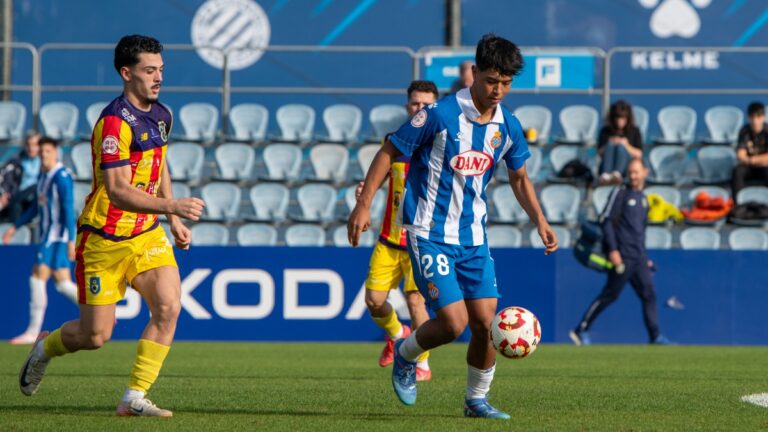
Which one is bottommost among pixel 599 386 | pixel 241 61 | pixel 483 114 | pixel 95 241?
pixel 599 386

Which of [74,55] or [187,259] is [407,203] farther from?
[74,55]

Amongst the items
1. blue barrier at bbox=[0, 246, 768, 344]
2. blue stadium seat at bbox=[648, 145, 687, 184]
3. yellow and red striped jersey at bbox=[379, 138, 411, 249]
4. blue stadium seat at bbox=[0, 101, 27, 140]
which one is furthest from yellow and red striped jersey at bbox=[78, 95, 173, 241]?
blue stadium seat at bbox=[648, 145, 687, 184]

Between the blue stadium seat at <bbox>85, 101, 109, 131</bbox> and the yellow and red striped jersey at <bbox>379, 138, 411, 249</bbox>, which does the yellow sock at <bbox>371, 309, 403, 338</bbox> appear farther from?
the blue stadium seat at <bbox>85, 101, 109, 131</bbox>

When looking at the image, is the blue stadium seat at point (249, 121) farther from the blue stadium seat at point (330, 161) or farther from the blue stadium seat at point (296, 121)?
the blue stadium seat at point (330, 161)

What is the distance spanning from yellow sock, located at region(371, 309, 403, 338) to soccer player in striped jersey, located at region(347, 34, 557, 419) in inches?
109

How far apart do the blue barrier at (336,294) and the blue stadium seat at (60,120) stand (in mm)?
3448

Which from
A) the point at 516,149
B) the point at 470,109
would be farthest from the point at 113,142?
the point at 516,149

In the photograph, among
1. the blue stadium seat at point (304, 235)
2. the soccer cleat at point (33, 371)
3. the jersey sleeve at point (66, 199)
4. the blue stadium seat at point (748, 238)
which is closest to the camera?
the soccer cleat at point (33, 371)

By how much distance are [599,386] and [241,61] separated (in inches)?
468

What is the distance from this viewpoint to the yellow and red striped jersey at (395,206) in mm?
9367

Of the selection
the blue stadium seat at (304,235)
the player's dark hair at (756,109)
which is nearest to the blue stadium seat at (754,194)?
the player's dark hair at (756,109)

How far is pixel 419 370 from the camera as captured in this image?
30.7 ft

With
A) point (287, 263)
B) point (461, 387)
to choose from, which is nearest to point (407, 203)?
point (461, 387)

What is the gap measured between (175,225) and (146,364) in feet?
2.94
